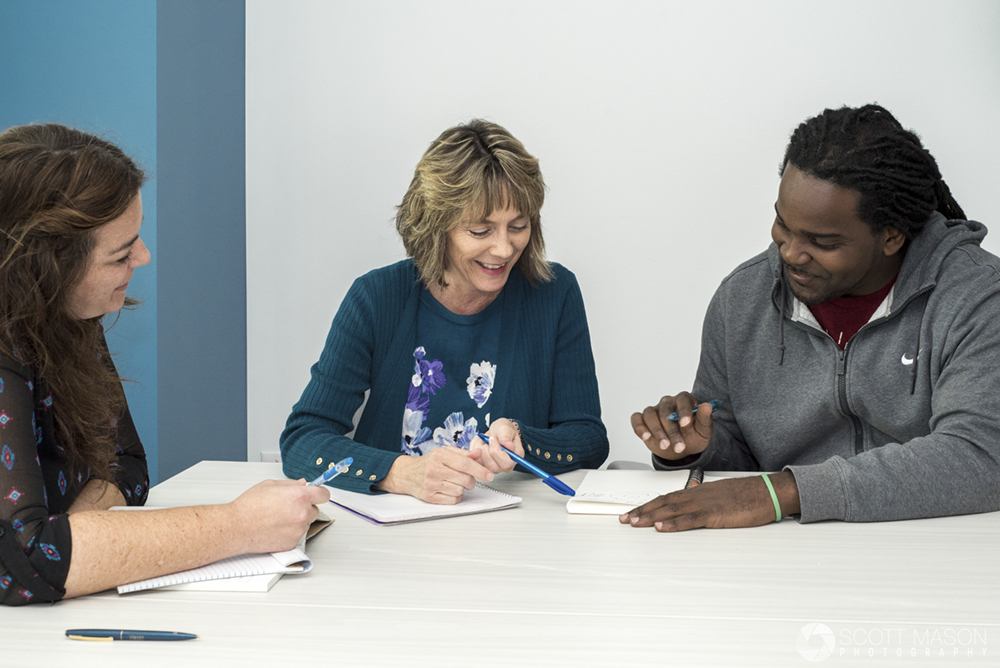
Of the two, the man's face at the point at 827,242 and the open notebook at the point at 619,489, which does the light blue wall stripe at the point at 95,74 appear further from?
the man's face at the point at 827,242

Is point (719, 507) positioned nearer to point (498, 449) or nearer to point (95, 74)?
point (498, 449)

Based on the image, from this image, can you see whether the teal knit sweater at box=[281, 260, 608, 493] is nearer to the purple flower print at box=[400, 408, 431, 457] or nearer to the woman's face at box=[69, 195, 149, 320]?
the purple flower print at box=[400, 408, 431, 457]

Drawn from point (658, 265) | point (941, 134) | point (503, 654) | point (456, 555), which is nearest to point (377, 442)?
point (456, 555)

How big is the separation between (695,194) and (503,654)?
2354mm

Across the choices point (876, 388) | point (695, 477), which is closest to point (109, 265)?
point (695, 477)

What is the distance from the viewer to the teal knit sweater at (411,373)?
163cm

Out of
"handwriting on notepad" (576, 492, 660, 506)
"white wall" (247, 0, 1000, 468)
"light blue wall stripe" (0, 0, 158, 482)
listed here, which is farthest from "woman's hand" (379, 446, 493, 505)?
"white wall" (247, 0, 1000, 468)

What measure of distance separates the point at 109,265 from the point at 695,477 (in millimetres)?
977

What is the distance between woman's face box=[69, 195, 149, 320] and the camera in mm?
1141

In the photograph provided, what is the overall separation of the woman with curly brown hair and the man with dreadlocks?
612mm

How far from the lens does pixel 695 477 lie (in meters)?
1.51

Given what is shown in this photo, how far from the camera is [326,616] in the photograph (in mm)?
949

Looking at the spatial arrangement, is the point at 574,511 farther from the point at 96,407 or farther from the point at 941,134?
the point at 941,134

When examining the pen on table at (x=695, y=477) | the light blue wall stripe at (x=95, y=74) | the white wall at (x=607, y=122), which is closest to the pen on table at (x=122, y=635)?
the pen on table at (x=695, y=477)
